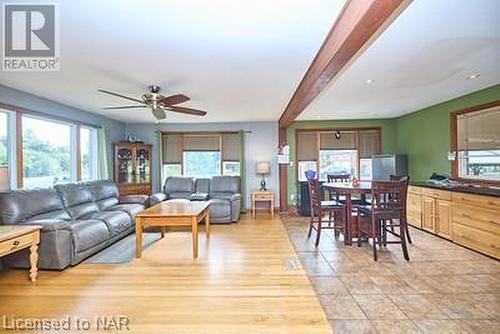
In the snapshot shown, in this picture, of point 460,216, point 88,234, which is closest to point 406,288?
point 460,216

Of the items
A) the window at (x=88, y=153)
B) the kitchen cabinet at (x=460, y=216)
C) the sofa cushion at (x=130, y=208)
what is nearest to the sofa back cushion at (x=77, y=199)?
the sofa cushion at (x=130, y=208)

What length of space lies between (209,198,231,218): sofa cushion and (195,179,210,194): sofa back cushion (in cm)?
89

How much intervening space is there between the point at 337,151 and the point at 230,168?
2.81 metres

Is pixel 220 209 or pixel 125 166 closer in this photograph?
pixel 220 209

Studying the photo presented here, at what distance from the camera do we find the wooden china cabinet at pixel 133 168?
6.92 metres

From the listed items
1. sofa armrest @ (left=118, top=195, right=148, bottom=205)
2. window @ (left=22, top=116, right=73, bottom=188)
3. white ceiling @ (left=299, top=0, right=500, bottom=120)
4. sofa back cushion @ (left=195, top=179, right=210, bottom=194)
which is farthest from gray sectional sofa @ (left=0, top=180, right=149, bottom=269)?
white ceiling @ (left=299, top=0, right=500, bottom=120)

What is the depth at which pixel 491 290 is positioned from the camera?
9.41 ft

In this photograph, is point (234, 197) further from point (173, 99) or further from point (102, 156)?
point (173, 99)

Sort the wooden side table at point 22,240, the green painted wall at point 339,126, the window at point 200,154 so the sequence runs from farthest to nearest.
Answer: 1. the window at point 200,154
2. the green painted wall at point 339,126
3. the wooden side table at point 22,240

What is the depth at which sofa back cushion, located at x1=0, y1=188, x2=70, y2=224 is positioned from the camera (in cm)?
359

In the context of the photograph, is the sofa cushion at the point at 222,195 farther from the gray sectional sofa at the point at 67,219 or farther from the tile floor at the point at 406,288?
the tile floor at the point at 406,288

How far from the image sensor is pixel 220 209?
628cm

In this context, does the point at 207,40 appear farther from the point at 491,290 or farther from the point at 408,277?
the point at 491,290

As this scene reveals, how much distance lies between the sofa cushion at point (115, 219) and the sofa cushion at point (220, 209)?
68.2 inches
